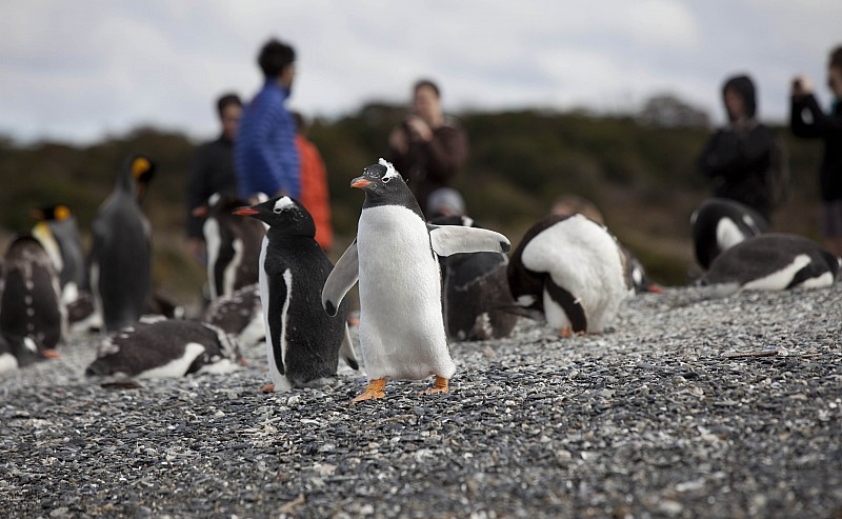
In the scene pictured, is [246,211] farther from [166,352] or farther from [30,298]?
[30,298]

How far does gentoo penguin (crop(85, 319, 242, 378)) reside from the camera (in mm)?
5660

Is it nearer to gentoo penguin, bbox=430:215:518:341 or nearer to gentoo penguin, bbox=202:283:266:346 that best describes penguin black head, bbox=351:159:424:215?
gentoo penguin, bbox=430:215:518:341

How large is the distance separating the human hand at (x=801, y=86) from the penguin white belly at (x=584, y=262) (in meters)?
3.35

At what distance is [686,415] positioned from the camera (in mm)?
3178

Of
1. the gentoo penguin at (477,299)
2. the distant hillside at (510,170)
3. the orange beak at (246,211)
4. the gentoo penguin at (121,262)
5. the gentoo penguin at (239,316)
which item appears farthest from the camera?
the distant hillside at (510,170)

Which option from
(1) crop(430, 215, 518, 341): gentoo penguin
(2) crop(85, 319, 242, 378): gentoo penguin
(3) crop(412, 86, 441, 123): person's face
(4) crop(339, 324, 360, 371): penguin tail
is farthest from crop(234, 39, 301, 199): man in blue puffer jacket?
(4) crop(339, 324, 360, 371): penguin tail

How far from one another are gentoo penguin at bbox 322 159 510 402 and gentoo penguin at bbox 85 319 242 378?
2.16m

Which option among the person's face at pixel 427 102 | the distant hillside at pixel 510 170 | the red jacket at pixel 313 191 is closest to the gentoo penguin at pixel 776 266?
the person's face at pixel 427 102

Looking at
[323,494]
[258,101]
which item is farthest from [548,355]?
[258,101]

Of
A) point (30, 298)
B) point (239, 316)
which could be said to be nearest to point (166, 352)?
point (239, 316)

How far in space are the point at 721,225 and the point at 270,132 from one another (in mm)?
3887

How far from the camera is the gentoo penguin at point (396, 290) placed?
12.5 ft

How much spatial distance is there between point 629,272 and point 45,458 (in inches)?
135

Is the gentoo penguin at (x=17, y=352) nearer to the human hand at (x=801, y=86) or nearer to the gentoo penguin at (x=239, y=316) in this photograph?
the gentoo penguin at (x=239, y=316)
